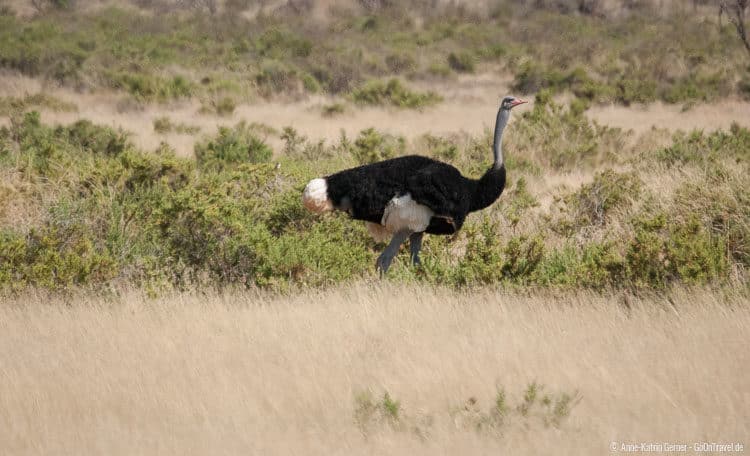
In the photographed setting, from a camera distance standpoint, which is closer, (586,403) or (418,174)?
(586,403)

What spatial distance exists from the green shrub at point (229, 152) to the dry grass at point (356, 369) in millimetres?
5313

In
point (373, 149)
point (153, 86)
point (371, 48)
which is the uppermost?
point (373, 149)

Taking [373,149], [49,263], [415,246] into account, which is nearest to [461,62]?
[373,149]

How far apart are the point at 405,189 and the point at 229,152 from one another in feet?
18.6

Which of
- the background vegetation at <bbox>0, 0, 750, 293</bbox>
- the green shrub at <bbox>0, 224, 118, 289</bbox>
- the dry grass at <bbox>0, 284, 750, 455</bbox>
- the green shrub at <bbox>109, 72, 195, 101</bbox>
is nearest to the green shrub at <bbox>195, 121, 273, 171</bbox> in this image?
the background vegetation at <bbox>0, 0, 750, 293</bbox>

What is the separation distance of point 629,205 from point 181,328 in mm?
4999

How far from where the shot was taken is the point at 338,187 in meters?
6.77

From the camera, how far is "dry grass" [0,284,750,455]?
401cm

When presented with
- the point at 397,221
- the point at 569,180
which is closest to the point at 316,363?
the point at 397,221

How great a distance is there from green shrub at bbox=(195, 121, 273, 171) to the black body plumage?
185 inches

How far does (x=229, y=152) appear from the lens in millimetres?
11938

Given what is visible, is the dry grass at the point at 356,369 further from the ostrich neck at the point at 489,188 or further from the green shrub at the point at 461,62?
the green shrub at the point at 461,62

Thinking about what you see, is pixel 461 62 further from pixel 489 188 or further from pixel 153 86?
pixel 489 188

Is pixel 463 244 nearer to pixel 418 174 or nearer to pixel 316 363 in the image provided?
pixel 418 174
